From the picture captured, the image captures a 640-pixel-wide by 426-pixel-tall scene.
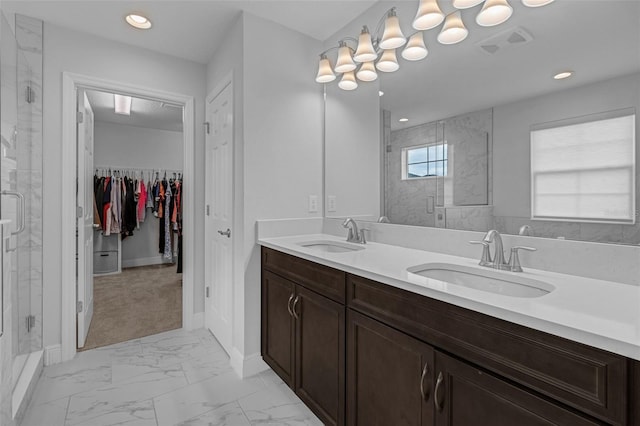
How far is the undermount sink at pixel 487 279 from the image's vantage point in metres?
1.16

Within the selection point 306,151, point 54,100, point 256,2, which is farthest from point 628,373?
point 54,100

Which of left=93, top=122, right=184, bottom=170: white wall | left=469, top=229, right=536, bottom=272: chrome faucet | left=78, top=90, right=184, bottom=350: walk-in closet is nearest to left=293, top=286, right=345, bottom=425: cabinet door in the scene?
left=469, top=229, right=536, bottom=272: chrome faucet

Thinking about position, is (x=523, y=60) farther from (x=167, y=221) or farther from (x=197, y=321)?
(x=167, y=221)

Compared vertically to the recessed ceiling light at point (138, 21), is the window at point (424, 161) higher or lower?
lower

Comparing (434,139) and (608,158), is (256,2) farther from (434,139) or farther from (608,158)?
(608,158)

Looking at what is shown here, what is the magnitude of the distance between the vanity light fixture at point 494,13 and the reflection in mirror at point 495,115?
0.06 metres

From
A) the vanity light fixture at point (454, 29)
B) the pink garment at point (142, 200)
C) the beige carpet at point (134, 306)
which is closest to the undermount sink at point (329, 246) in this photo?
the vanity light fixture at point (454, 29)

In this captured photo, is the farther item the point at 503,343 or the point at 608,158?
the point at 608,158

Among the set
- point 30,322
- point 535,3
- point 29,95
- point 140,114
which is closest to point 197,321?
point 30,322

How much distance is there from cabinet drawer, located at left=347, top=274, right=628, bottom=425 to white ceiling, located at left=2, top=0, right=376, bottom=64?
1.91m

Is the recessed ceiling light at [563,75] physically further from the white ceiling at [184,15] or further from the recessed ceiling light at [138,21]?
the recessed ceiling light at [138,21]

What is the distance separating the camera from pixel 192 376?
7.05 ft

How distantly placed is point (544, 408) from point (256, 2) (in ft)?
7.88

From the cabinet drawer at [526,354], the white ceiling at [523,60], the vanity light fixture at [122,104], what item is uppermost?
the vanity light fixture at [122,104]
